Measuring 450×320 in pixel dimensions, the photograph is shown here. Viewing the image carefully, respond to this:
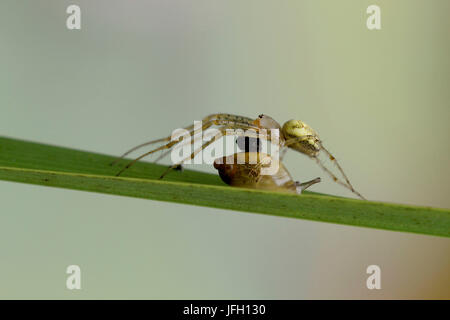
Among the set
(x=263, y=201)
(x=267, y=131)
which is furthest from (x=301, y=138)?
(x=263, y=201)

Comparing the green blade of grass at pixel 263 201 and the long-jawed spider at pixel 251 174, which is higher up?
the long-jawed spider at pixel 251 174

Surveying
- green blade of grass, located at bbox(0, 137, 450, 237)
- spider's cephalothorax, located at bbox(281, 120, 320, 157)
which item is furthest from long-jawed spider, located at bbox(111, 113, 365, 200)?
green blade of grass, located at bbox(0, 137, 450, 237)

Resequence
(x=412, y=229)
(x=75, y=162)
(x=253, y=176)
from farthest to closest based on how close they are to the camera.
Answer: (x=253, y=176)
(x=75, y=162)
(x=412, y=229)

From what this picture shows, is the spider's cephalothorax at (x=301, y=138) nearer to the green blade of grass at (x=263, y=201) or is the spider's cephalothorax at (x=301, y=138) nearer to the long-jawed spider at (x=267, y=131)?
the long-jawed spider at (x=267, y=131)

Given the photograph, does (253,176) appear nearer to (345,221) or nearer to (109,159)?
(109,159)

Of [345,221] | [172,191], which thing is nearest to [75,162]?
[172,191]

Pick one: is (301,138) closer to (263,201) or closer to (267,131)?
(267,131)

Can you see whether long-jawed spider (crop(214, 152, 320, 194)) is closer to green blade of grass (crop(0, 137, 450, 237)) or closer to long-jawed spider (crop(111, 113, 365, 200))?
long-jawed spider (crop(111, 113, 365, 200))

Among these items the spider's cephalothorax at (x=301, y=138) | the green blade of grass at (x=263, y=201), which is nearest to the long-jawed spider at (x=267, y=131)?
the spider's cephalothorax at (x=301, y=138)
